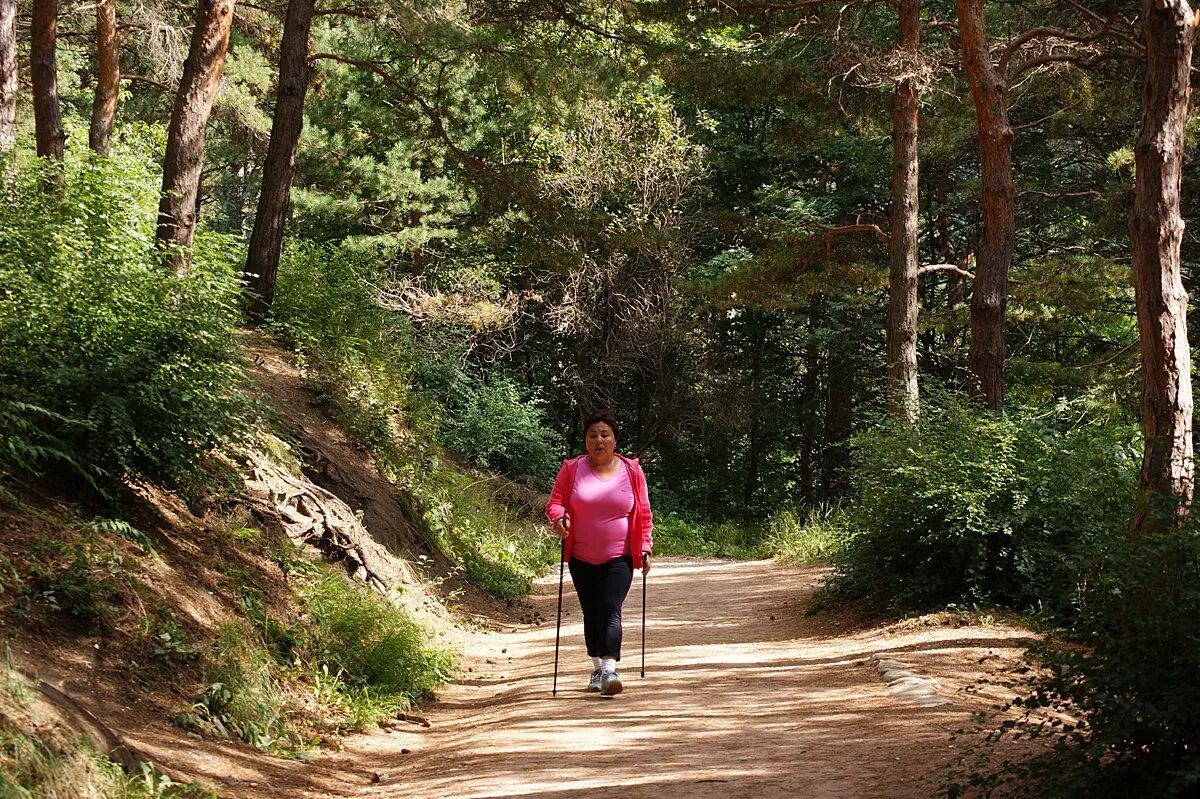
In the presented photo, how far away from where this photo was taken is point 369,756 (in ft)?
24.6

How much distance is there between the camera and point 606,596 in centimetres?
842

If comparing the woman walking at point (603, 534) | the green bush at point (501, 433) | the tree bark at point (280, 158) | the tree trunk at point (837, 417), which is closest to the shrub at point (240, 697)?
the woman walking at point (603, 534)

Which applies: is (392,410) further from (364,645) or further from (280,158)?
(364,645)

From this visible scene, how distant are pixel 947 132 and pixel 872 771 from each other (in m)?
15.2

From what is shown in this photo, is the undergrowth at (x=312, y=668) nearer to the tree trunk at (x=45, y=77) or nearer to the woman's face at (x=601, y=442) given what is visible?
the woman's face at (x=601, y=442)

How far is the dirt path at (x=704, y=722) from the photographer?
5871mm

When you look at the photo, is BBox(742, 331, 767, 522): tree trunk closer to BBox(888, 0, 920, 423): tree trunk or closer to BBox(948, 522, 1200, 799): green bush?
BBox(888, 0, 920, 423): tree trunk

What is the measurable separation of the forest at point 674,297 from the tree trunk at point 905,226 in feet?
0.18

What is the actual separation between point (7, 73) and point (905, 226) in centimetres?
1175

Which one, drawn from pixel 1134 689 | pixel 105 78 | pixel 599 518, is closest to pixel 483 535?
pixel 599 518

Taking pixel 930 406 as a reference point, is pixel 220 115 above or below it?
above

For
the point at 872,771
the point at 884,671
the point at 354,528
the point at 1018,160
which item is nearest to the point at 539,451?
the point at 1018,160

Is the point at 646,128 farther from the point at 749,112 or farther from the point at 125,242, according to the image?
the point at 125,242

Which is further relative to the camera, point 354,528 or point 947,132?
point 947,132
